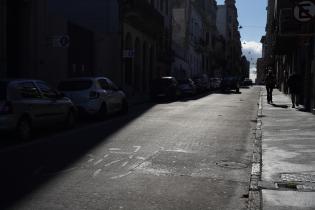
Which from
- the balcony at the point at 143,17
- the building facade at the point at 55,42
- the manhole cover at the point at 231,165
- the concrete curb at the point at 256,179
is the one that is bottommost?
the manhole cover at the point at 231,165

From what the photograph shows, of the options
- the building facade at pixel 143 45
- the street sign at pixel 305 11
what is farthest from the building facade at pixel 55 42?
the street sign at pixel 305 11

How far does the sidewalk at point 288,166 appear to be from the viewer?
7.20 m

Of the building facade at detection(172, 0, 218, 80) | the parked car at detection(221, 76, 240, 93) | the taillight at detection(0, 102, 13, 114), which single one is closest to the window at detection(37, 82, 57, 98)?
the taillight at detection(0, 102, 13, 114)

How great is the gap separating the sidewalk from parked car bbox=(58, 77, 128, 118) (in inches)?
216

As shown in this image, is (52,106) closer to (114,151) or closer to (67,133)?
(67,133)

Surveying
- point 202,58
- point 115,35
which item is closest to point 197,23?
point 202,58

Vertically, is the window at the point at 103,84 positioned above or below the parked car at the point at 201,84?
above

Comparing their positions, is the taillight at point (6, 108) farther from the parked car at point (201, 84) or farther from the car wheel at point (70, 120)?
the parked car at point (201, 84)

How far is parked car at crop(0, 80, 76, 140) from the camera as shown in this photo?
1228 cm

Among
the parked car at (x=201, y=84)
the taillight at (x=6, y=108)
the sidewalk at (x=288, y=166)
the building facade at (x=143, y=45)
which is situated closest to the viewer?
the sidewalk at (x=288, y=166)

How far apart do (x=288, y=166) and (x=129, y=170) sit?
2766mm

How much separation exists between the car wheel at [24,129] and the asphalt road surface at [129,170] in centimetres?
30

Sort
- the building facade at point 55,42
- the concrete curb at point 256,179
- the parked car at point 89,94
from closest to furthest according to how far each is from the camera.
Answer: the concrete curb at point 256,179 < the parked car at point 89,94 < the building facade at point 55,42

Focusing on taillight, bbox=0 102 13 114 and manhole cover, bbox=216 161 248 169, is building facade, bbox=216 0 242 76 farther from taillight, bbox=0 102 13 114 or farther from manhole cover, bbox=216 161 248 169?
manhole cover, bbox=216 161 248 169
